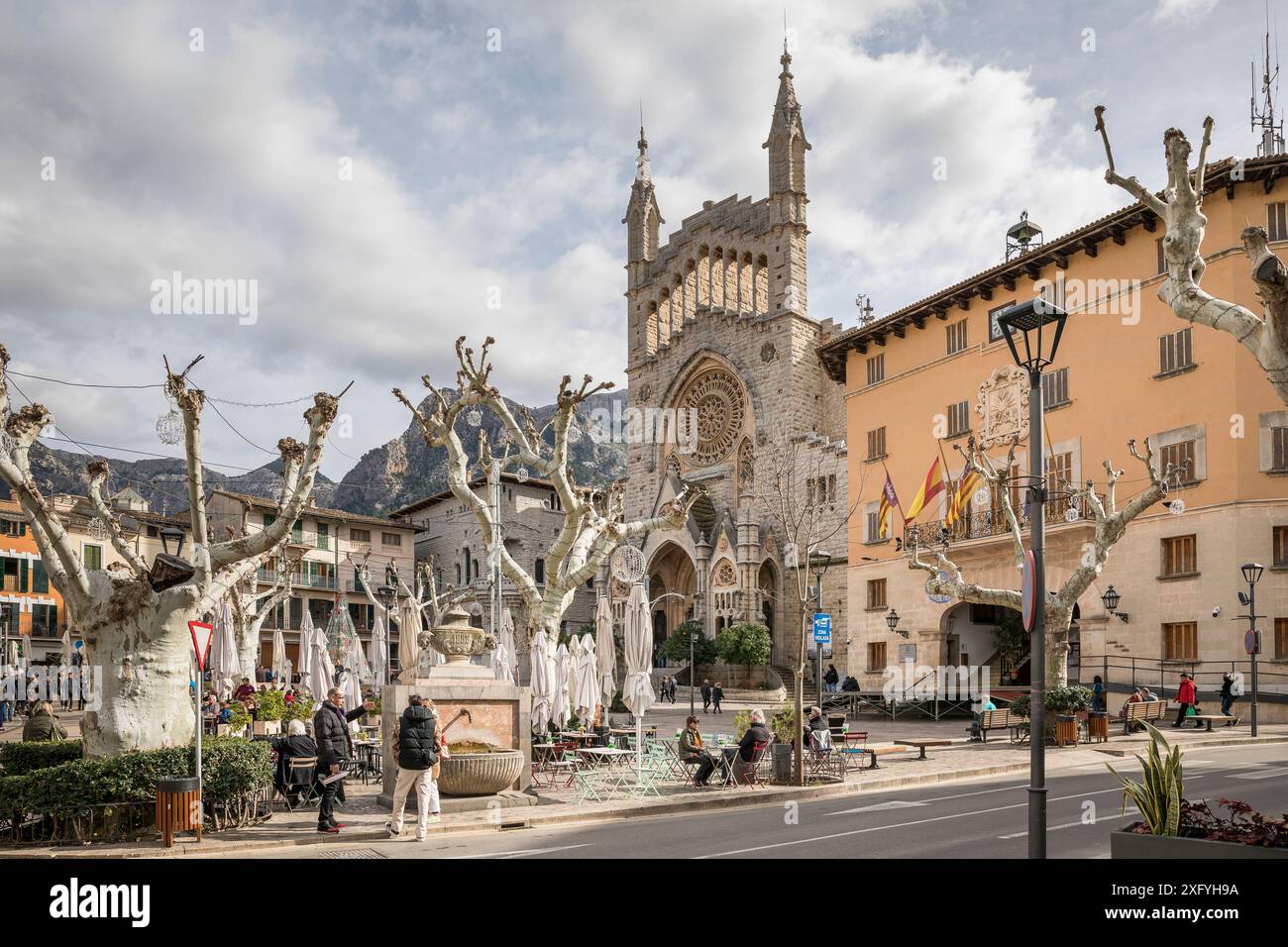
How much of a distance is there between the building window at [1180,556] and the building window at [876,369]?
13468mm

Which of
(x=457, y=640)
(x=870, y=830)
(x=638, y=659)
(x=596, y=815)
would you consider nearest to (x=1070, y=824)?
(x=870, y=830)

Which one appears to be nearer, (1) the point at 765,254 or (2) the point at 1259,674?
(2) the point at 1259,674

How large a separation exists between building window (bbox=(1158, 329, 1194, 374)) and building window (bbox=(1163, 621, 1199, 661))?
22.9ft

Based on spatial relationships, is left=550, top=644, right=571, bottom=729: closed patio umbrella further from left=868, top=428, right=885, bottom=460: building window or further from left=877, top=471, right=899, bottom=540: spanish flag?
left=868, top=428, right=885, bottom=460: building window

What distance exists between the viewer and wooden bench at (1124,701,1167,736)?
2469 cm

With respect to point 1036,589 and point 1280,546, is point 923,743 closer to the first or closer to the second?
point 1280,546

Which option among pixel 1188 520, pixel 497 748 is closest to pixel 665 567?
pixel 1188 520

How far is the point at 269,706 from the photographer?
73.7 ft

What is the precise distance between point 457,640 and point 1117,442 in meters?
22.3

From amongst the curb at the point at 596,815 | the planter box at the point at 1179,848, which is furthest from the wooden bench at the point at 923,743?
the planter box at the point at 1179,848

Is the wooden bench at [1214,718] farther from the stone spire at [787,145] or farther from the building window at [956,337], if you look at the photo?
the stone spire at [787,145]

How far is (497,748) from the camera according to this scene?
50.0ft
